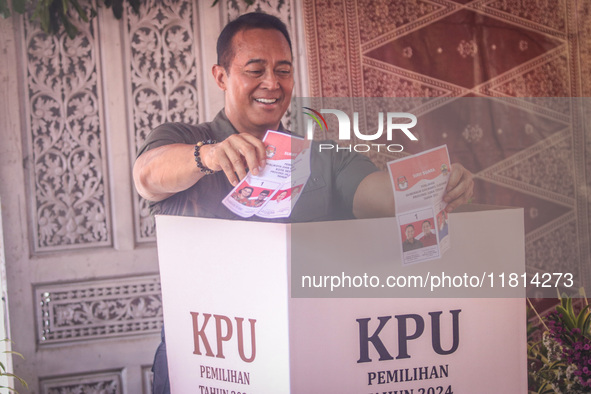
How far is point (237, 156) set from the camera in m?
0.99

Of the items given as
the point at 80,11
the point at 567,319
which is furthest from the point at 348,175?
the point at 80,11

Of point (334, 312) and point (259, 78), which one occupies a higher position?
point (259, 78)

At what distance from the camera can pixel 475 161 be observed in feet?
7.86

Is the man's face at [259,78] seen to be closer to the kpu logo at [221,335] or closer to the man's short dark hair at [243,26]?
the man's short dark hair at [243,26]

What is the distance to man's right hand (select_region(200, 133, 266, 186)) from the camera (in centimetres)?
94

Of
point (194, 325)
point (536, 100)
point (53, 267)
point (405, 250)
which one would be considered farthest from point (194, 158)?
point (536, 100)

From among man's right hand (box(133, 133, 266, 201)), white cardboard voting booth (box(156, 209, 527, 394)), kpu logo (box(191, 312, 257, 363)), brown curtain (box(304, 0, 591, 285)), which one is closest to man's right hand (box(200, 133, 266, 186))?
man's right hand (box(133, 133, 266, 201))

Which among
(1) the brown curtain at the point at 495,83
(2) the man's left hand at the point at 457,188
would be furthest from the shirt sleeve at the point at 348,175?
(1) the brown curtain at the point at 495,83

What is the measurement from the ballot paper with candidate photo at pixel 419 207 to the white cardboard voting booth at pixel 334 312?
0.02 meters

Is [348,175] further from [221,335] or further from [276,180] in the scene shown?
[221,335]

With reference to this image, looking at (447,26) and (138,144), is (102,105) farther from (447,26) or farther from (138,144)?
(447,26)

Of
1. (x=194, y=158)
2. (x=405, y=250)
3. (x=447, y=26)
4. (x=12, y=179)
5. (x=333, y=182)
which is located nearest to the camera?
(x=405, y=250)

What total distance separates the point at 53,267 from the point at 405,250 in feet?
6.00

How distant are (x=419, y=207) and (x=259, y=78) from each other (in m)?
0.69
